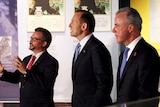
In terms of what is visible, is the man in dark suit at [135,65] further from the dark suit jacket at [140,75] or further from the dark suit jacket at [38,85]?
the dark suit jacket at [38,85]

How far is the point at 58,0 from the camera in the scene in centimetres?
325

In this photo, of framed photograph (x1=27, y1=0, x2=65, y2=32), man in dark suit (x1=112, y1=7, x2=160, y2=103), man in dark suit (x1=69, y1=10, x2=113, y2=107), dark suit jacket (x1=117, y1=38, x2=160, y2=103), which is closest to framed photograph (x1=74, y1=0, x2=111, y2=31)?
framed photograph (x1=27, y1=0, x2=65, y2=32)

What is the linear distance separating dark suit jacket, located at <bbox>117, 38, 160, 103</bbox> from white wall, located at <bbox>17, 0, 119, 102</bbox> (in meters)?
1.16

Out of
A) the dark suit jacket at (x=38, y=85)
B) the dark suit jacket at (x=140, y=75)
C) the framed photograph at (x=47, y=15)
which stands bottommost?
the dark suit jacket at (x=38, y=85)

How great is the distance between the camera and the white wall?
3.26 meters

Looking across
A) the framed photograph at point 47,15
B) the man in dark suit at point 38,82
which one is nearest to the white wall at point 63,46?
the framed photograph at point 47,15

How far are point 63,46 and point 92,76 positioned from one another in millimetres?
931

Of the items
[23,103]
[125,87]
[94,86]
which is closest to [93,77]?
[94,86]

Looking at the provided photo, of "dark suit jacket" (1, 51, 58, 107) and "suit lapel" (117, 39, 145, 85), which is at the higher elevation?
"suit lapel" (117, 39, 145, 85)

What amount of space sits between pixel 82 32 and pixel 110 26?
746mm

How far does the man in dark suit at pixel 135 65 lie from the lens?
6.42 ft

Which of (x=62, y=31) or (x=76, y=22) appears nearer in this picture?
(x=76, y=22)

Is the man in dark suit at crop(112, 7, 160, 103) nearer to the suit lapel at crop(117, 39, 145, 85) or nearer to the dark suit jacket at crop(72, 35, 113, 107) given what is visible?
the suit lapel at crop(117, 39, 145, 85)

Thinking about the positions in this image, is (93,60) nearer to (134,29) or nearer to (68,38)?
(134,29)
